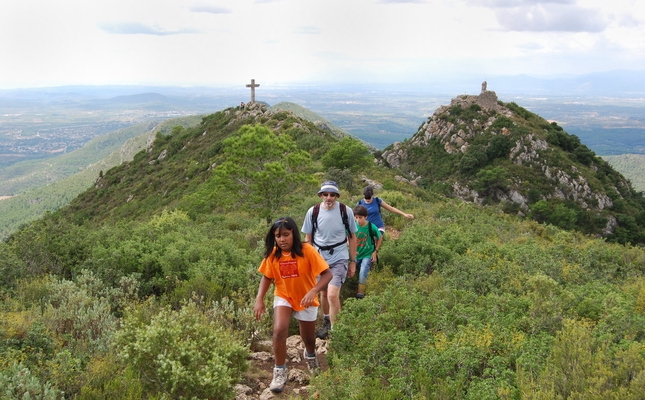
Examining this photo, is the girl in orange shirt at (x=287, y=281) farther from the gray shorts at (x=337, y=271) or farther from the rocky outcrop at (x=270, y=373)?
the gray shorts at (x=337, y=271)

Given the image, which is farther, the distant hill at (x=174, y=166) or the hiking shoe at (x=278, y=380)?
the distant hill at (x=174, y=166)

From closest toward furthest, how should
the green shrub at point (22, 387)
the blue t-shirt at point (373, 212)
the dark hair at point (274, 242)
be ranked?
the green shrub at point (22, 387)
the dark hair at point (274, 242)
the blue t-shirt at point (373, 212)

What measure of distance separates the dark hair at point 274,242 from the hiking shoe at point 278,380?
114 centimetres

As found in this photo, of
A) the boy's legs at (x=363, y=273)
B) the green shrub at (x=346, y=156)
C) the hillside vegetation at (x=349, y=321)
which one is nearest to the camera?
the hillside vegetation at (x=349, y=321)

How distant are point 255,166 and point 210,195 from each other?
6.85ft

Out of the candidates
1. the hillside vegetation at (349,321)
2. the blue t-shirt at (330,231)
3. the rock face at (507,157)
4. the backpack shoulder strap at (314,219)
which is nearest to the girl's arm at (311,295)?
the hillside vegetation at (349,321)

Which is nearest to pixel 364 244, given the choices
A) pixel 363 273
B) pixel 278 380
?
pixel 363 273

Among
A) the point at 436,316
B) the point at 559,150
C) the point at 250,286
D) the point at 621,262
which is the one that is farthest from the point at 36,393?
the point at 559,150

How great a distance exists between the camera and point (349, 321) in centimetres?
433

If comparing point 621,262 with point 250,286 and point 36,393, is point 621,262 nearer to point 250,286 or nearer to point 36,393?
point 250,286

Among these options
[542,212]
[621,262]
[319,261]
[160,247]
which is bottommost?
[542,212]

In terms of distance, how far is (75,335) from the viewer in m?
4.27

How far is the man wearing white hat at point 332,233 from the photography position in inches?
192

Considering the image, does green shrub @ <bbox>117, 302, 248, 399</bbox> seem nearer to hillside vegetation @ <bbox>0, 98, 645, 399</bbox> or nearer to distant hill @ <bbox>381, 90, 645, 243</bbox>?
hillside vegetation @ <bbox>0, 98, 645, 399</bbox>
